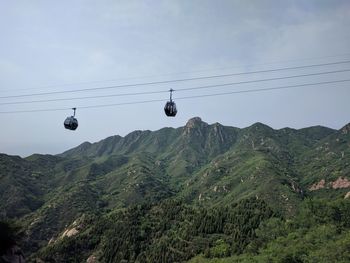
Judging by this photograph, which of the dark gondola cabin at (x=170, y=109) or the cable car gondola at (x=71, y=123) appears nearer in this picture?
the dark gondola cabin at (x=170, y=109)

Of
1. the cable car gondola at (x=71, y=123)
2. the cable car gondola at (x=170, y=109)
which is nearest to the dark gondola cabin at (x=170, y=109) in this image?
the cable car gondola at (x=170, y=109)

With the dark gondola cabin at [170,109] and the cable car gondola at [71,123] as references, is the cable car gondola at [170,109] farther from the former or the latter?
the cable car gondola at [71,123]

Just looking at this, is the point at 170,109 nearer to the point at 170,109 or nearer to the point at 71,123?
the point at 170,109

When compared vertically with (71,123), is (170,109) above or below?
above

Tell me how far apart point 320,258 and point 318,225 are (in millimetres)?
58190

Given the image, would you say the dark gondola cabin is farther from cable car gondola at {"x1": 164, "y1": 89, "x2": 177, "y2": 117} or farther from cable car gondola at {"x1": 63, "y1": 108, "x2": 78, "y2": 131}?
cable car gondola at {"x1": 63, "y1": 108, "x2": 78, "y2": 131}

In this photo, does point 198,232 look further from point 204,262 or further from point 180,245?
point 204,262

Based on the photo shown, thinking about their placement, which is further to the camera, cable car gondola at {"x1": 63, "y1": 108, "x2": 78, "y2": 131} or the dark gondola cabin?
cable car gondola at {"x1": 63, "y1": 108, "x2": 78, "y2": 131}

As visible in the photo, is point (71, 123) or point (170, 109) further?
point (71, 123)

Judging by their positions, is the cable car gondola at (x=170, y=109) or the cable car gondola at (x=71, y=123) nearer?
the cable car gondola at (x=170, y=109)

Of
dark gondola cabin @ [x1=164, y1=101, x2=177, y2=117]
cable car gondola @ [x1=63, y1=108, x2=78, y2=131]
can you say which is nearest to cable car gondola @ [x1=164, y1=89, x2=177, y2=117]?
dark gondola cabin @ [x1=164, y1=101, x2=177, y2=117]

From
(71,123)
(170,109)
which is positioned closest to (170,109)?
(170,109)

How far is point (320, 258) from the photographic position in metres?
116

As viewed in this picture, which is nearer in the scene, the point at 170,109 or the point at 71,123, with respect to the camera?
the point at 170,109
